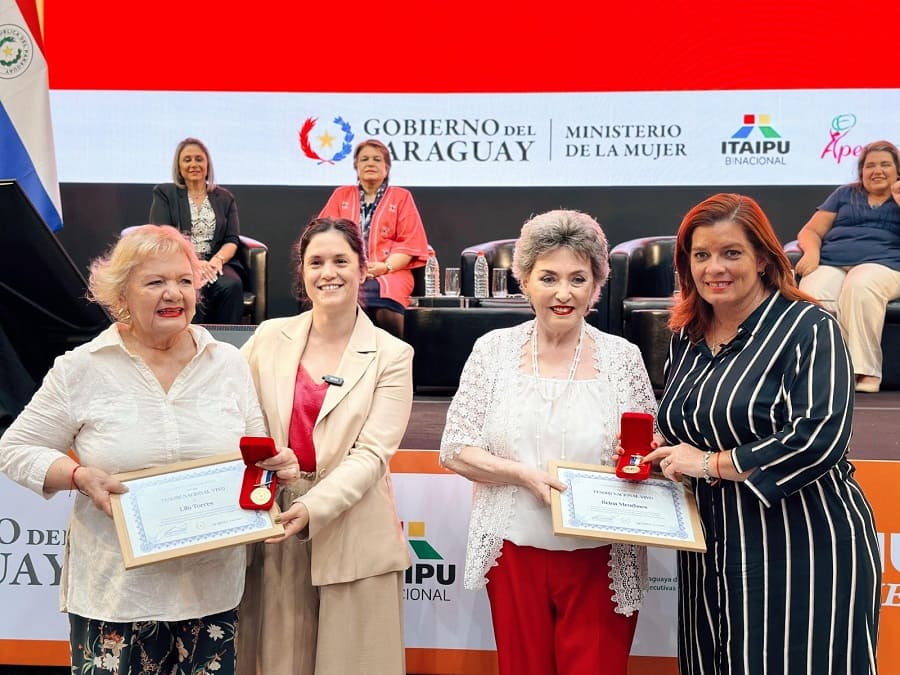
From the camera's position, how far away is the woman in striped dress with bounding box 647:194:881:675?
1.83m

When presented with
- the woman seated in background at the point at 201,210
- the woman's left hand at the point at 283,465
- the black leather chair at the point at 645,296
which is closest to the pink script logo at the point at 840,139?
the black leather chair at the point at 645,296

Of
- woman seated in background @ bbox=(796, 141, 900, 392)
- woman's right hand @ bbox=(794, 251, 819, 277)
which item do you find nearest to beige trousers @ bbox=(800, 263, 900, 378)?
woman seated in background @ bbox=(796, 141, 900, 392)

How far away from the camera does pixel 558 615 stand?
2.07m

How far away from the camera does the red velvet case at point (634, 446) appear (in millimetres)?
1918

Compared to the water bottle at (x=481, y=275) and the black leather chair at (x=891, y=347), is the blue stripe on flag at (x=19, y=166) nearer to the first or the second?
the water bottle at (x=481, y=275)

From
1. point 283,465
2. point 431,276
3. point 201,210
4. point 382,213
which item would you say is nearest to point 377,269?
point 382,213

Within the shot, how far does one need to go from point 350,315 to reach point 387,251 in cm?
334

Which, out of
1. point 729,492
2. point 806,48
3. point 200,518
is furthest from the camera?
point 806,48

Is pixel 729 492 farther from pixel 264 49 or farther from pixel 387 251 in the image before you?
pixel 264 49

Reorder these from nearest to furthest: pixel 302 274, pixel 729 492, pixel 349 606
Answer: pixel 729 492, pixel 349 606, pixel 302 274

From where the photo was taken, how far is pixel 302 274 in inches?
89.4

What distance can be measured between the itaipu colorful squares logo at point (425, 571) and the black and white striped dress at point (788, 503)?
112 centimetres

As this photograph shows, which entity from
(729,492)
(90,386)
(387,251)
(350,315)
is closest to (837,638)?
(729,492)

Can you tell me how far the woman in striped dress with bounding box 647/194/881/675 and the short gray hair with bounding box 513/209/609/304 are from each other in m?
0.23
